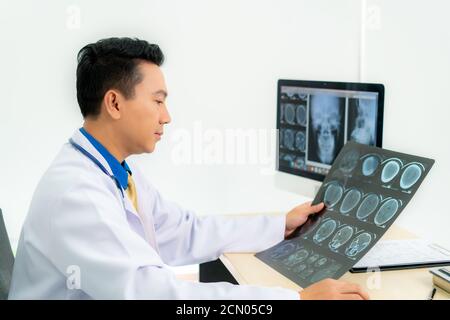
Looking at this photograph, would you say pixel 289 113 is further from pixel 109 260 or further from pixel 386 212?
pixel 109 260

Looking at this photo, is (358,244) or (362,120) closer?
(358,244)

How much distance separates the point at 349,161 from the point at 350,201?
0.11 m

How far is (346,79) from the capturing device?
2.21 metres

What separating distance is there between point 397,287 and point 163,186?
132cm

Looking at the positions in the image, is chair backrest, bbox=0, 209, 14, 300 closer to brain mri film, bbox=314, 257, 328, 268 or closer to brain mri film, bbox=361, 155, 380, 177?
brain mri film, bbox=314, 257, 328, 268

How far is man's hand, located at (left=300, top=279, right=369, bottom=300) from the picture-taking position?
2.64 feet

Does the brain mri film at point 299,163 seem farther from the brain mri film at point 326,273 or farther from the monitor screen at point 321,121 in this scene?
the brain mri film at point 326,273

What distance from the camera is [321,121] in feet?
4.94

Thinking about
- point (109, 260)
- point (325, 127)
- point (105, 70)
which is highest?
point (105, 70)

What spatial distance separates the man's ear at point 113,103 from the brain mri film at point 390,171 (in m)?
0.54

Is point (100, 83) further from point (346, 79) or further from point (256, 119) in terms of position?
point (346, 79)

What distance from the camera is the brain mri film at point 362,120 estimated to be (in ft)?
Answer: 4.47

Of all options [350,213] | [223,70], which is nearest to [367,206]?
[350,213]

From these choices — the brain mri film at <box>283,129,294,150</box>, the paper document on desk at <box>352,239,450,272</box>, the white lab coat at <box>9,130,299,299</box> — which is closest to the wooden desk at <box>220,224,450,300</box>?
the paper document on desk at <box>352,239,450,272</box>
